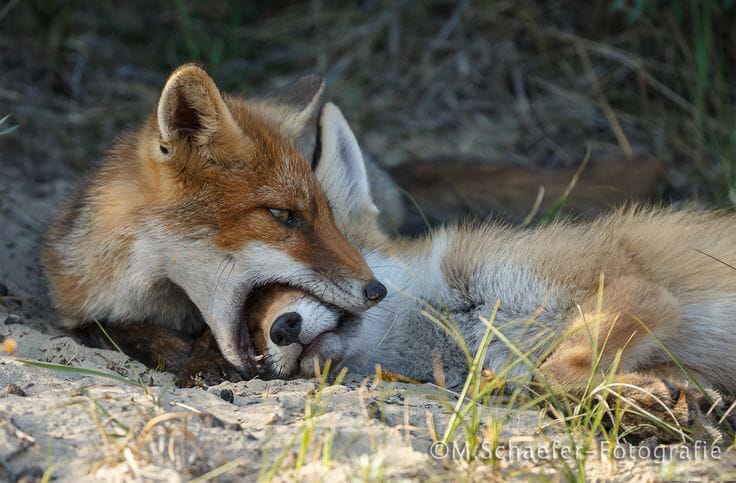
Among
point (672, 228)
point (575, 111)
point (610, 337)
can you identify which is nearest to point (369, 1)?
point (575, 111)

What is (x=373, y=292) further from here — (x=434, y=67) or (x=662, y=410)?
(x=434, y=67)

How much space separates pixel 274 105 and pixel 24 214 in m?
1.95

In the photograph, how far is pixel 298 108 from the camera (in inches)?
175

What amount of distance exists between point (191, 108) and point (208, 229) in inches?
20.0

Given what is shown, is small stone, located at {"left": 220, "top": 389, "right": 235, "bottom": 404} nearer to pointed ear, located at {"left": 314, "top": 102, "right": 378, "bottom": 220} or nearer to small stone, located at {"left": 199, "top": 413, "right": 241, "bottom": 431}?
small stone, located at {"left": 199, "top": 413, "right": 241, "bottom": 431}

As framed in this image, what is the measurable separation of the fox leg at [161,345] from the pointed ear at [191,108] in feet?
3.00

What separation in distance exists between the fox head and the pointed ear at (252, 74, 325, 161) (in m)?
0.54

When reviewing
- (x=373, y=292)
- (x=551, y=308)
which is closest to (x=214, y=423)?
(x=373, y=292)

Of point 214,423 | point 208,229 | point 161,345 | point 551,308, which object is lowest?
point 161,345

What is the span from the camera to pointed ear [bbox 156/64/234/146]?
3465 mm

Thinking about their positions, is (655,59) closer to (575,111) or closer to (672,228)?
(575,111)

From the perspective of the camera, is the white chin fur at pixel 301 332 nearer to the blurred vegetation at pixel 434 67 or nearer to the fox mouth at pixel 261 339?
the fox mouth at pixel 261 339

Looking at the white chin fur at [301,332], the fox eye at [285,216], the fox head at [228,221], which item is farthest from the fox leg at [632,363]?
the fox eye at [285,216]

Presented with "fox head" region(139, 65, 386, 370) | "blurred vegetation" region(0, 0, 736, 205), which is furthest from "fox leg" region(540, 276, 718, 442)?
"blurred vegetation" region(0, 0, 736, 205)
